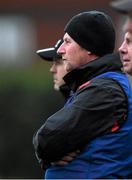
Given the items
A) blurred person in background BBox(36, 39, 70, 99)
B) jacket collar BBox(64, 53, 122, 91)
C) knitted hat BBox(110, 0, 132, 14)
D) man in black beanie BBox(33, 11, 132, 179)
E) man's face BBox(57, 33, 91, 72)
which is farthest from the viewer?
blurred person in background BBox(36, 39, 70, 99)

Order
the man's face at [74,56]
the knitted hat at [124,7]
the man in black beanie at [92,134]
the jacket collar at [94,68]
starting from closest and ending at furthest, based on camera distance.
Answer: the knitted hat at [124,7] → the man in black beanie at [92,134] → the jacket collar at [94,68] → the man's face at [74,56]

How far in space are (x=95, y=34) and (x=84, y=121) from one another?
71cm

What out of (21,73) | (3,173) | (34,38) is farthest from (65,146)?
(34,38)

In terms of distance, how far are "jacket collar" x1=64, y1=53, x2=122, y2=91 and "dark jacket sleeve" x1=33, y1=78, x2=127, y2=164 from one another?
0.72ft

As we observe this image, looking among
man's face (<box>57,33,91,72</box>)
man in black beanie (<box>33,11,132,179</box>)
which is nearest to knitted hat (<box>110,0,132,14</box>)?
A: man in black beanie (<box>33,11,132,179</box>)

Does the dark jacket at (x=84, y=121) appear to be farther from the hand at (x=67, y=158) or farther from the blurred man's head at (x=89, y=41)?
the blurred man's head at (x=89, y=41)

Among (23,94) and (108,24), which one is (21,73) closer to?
(23,94)

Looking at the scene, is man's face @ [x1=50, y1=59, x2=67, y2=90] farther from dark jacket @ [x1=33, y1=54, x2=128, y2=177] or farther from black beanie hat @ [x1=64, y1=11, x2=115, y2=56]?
dark jacket @ [x1=33, y1=54, x2=128, y2=177]

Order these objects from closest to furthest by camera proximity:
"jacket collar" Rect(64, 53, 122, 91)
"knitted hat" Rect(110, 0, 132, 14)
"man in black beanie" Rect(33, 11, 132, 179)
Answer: "knitted hat" Rect(110, 0, 132, 14)
"man in black beanie" Rect(33, 11, 132, 179)
"jacket collar" Rect(64, 53, 122, 91)

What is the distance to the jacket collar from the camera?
5.14 meters

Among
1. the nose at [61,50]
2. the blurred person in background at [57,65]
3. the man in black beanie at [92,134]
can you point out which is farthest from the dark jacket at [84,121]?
the blurred person in background at [57,65]

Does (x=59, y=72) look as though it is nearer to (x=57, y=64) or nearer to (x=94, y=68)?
(x=57, y=64)

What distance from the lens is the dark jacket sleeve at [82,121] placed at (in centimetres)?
484

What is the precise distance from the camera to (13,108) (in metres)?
12.0
